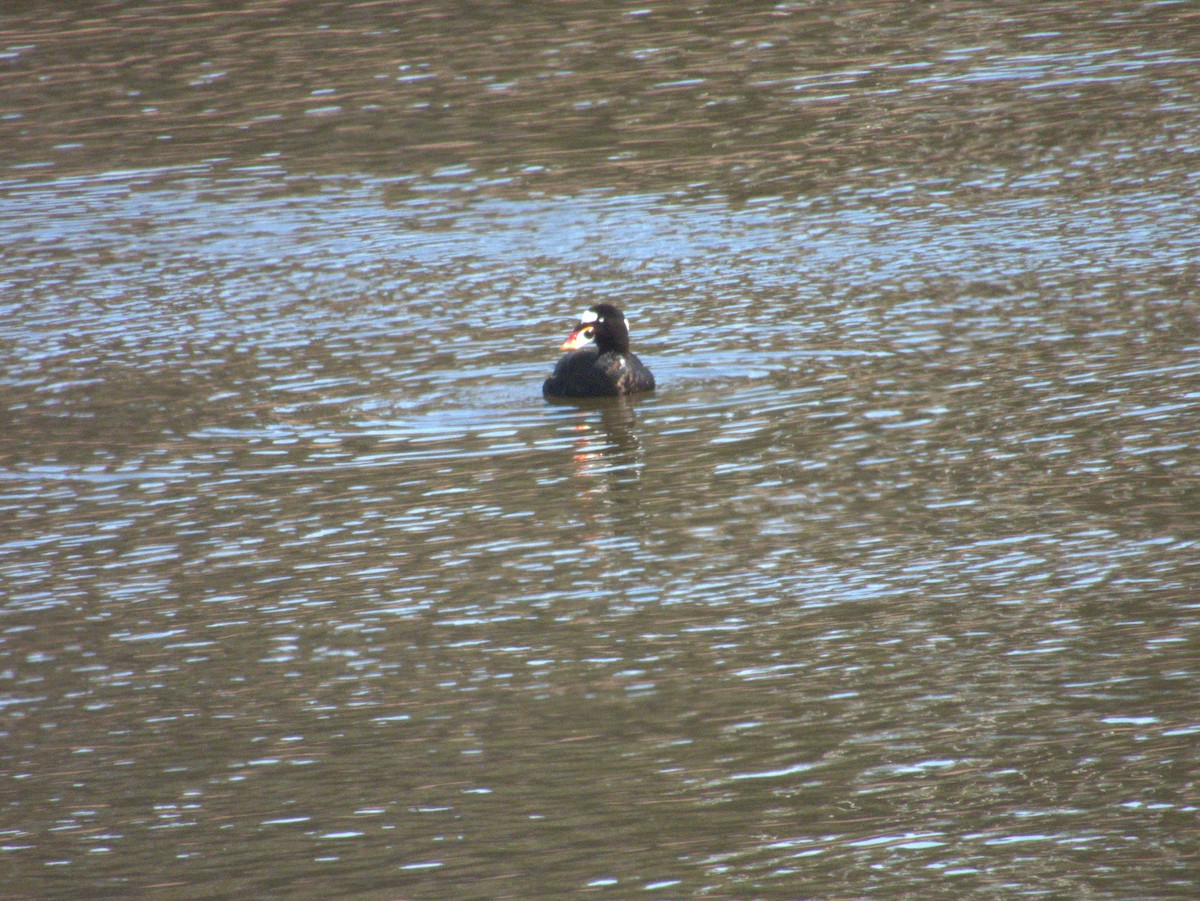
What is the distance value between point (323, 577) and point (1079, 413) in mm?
4873

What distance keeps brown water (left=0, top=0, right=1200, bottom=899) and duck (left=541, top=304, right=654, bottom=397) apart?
7.4 inches

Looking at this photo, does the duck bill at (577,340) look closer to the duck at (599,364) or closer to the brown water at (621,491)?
the duck at (599,364)

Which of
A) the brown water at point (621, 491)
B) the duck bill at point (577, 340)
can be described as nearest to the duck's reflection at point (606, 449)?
the brown water at point (621, 491)

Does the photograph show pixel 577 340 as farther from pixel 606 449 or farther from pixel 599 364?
pixel 606 449

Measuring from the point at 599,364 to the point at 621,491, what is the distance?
8.15ft

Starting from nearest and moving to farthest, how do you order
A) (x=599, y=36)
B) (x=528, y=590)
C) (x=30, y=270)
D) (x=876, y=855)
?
(x=876, y=855) → (x=528, y=590) → (x=30, y=270) → (x=599, y=36)

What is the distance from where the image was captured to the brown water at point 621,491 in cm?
787

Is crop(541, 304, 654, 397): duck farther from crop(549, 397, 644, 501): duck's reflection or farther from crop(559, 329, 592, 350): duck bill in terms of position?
crop(549, 397, 644, 501): duck's reflection

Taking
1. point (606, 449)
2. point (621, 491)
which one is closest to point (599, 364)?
point (606, 449)

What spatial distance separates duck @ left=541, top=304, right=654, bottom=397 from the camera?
14961 millimetres

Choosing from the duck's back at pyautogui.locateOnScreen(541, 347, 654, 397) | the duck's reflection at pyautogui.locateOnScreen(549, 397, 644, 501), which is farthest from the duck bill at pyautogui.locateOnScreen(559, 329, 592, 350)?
the duck's reflection at pyautogui.locateOnScreen(549, 397, 644, 501)

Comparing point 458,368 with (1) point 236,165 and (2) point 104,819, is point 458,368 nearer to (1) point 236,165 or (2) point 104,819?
(2) point 104,819

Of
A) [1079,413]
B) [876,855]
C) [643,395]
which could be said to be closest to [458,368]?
[643,395]

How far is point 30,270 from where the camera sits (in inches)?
801
